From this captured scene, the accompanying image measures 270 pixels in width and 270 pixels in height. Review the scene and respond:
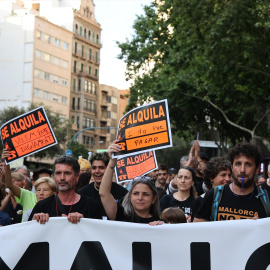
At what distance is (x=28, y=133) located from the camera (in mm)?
8953

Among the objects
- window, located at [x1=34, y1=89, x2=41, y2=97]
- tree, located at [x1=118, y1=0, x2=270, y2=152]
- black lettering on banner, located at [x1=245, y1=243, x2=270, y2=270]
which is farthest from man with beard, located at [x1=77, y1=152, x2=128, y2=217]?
window, located at [x1=34, y1=89, x2=41, y2=97]

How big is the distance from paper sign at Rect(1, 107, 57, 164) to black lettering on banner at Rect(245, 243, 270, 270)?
3.86m

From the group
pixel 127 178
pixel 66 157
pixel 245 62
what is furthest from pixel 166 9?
pixel 66 157

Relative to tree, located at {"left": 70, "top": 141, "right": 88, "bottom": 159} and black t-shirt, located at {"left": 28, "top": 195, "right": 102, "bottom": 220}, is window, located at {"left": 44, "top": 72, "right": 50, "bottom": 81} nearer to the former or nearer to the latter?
tree, located at {"left": 70, "top": 141, "right": 88, "bottom": 159}

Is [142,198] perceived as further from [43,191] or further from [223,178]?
[43,191]

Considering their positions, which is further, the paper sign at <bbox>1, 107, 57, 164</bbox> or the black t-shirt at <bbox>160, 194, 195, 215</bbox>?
the paper sign at <bbox>1, 107, 57, 164</bbox>

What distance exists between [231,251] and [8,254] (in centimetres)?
172

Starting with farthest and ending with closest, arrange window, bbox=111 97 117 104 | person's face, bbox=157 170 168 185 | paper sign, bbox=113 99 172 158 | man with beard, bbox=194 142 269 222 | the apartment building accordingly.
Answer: window, bbox=111 97 117 104 < the apartment building < person's face, bbox=157 170 168 185 < paper sign, bbox=113 99 172 158 < man with beard, bbox=194 142 269 222

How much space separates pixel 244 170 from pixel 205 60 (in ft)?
68.5

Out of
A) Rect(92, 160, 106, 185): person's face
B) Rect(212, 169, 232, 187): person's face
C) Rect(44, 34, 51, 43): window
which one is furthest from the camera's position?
Rect(44, 34, 51, 43): window

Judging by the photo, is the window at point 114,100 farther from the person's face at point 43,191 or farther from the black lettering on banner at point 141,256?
the black lettering on banner at point 141,256

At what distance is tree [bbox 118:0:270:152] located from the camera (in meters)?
23.0

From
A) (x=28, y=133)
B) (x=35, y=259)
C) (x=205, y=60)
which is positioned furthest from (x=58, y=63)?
(x=35, y=259)

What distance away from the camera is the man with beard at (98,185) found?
25.0ft
